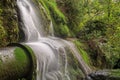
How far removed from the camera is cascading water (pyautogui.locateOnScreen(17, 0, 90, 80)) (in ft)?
33.0

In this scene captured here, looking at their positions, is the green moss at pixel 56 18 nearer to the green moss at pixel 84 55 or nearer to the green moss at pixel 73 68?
the green moss at pixel 84 55

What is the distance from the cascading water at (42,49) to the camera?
10047 mm

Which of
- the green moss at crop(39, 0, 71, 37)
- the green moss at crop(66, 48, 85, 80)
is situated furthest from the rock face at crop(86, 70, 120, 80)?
the green moss at crop(39, 0, 71, 37)

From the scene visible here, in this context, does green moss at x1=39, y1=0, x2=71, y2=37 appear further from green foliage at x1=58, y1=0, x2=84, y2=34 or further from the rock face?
the rock face

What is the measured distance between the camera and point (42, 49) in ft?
34.2

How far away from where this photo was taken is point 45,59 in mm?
10219

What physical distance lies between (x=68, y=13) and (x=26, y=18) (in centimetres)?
593

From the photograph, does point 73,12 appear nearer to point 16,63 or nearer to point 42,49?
point 42,49

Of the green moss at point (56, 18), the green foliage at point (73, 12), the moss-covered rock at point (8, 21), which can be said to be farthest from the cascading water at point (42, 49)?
the green foliage at point (73, 12)

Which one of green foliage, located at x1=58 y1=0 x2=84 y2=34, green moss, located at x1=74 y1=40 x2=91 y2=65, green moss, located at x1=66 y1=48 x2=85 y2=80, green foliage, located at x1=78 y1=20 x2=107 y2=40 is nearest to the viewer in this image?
green moss, located at x1=66 y1=48 x2=85 y2=80

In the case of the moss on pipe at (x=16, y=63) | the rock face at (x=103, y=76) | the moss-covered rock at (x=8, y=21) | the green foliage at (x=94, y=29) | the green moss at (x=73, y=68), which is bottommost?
the rock face at (x=103, y=76)

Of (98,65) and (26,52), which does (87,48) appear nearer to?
(98,65)

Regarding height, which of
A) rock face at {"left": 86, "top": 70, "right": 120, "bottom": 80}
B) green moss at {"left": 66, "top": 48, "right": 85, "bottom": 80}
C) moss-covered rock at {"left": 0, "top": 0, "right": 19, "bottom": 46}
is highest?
moss-covered rock at {"left": 0, "top": 0, "right": 19, "bottom": 46}

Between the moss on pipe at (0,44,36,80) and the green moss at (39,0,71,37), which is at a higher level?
the green moss at (39,0,71,37)
